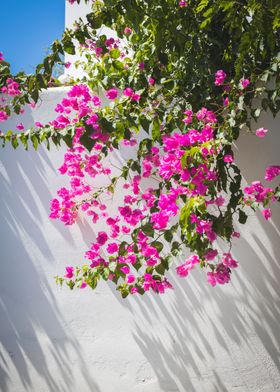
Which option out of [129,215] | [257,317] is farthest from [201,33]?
[257,317]

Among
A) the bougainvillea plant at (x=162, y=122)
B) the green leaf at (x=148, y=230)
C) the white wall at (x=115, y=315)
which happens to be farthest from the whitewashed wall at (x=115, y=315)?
the green leaf at (x=148, y=230)

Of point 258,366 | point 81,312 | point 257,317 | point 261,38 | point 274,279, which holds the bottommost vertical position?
point 258,366

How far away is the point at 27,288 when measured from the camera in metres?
2.84

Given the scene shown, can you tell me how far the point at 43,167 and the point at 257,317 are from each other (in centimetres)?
182

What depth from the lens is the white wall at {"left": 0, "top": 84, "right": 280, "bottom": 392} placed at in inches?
100.0

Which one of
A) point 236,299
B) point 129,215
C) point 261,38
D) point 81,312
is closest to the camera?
point 261,38

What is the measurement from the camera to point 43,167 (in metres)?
2.87

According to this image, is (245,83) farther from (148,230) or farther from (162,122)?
(148,230)

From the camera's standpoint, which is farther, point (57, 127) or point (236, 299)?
point (236, 299)

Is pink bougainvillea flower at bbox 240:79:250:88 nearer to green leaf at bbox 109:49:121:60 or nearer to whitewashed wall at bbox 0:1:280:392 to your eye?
whitewashed wall at bbox 0:1:280:392

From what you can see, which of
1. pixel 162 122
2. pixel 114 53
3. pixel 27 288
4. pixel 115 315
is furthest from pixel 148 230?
pixel 27 288

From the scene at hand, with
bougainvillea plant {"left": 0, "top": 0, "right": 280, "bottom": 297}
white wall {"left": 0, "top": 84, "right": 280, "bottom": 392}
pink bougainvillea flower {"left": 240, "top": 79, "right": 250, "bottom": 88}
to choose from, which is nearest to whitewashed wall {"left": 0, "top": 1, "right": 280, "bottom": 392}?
white wall {"left": 0, "top": 84, "right": 280, "bottom": 392}

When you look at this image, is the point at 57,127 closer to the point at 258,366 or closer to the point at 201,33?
the point at 201,33

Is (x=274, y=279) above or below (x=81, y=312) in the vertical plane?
below
